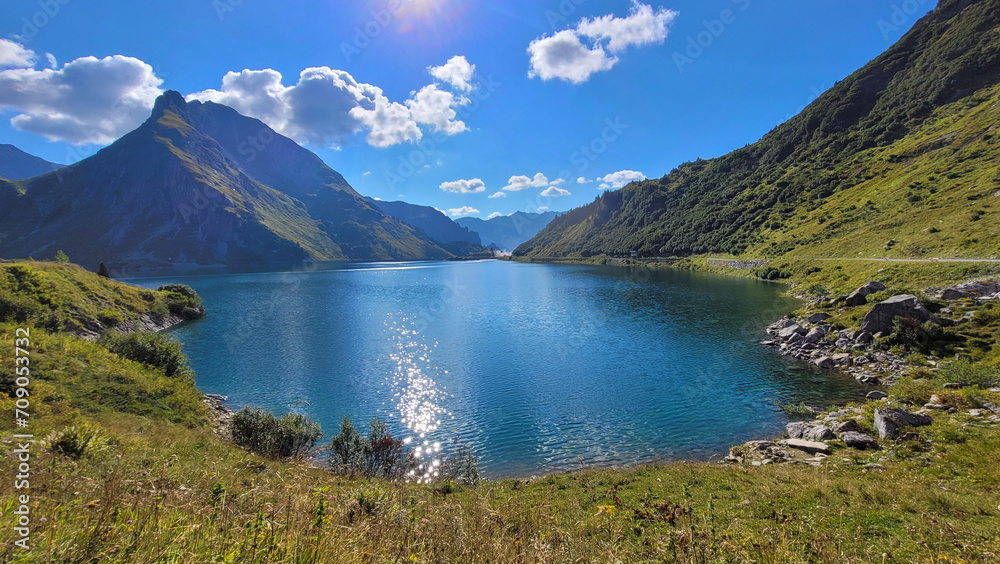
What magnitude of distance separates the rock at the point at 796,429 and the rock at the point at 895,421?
3.70 metres

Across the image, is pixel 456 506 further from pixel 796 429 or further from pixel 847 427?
pixel 796 429

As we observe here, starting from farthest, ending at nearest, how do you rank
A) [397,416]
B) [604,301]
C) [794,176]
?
1. [794,176]
2. [604,301]
3. [397,416]

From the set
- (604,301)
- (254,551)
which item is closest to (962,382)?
(254,551)

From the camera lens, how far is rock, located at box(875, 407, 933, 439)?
17.8 m

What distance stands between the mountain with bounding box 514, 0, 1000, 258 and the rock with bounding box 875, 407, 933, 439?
2020 inches

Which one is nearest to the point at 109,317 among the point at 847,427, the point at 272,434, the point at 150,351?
the point at 150,351

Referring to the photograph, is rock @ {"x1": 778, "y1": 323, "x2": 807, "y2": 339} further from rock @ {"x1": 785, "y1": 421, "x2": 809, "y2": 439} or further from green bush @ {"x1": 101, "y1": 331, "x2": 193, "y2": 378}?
green bush @ {"x1": 101, "y1": 331, "x2": 193, "y2": 378}

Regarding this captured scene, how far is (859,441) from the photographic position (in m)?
18.3

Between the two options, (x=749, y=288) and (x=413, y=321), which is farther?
(x=749, y=288)

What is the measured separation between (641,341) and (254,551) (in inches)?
1997

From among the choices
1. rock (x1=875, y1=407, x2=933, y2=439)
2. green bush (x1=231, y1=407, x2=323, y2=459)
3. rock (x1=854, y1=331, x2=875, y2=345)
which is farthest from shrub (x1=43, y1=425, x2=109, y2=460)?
rock (x1=854, y1=331, x2=875, y2=345)

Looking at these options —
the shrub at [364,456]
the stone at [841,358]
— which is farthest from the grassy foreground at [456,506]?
the stone at [841,358]

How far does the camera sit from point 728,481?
1588 centimetres

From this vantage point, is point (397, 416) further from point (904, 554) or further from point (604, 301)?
point (604, 301)
